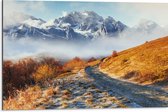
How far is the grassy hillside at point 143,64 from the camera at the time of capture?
3.72 m

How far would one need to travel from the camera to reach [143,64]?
3.73 meters

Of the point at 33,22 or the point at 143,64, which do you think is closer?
the point at 33,22

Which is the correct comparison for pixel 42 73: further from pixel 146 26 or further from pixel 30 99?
pixel 146 26

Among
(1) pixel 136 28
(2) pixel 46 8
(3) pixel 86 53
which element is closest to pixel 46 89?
(3) pixel 86 53

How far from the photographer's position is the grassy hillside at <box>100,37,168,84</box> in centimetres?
372

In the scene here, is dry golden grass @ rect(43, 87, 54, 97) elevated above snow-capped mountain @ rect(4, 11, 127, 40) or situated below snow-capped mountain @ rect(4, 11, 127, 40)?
below

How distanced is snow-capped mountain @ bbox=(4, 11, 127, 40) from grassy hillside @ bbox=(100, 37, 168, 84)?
0.25 meters

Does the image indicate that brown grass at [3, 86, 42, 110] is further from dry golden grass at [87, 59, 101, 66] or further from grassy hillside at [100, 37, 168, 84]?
grassy hillside at [100, 37, 168, 84]

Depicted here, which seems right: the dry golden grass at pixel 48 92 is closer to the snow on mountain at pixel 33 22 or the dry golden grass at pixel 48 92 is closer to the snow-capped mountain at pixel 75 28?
the snow-capped mountain at pixel 75 28

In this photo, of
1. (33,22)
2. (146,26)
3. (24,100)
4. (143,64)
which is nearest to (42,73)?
(24,100)

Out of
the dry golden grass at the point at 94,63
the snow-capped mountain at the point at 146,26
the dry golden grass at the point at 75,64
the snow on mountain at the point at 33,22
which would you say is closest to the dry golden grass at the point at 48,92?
the dry golden grass at the point at 75,64

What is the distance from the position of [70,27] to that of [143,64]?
74cm

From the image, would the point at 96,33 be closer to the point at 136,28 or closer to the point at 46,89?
the point at 136,28

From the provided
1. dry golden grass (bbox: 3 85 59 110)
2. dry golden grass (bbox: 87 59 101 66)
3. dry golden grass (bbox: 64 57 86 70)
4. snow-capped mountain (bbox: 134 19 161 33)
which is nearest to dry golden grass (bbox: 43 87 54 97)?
dry golden grass (bbox: 3 85 59 110)
